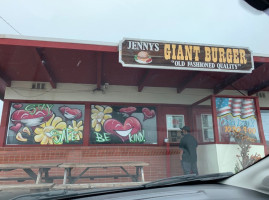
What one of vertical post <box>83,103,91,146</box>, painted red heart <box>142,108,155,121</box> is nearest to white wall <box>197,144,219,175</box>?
painted red heart <box>142,108,155,121</box>

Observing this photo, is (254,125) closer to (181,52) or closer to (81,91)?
(181,52)

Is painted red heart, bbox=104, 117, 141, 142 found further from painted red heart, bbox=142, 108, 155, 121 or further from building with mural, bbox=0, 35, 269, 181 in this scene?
painted red heart, bbox=142, 108, 155, 121

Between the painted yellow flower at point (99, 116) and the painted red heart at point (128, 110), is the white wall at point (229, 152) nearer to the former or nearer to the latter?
the painted red heart at point (128, 110)

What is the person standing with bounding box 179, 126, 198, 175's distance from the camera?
6.05 metres

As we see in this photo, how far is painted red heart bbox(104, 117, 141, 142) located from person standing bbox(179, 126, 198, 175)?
67.4 inches

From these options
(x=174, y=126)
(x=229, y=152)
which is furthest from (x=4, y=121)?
(x=229, y=152)

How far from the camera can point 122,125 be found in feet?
25.6

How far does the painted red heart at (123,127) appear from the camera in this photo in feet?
25.2

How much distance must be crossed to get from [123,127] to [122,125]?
71 millimetres

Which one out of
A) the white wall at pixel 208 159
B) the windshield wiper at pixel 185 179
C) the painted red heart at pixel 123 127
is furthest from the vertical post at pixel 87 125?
the windshield wiper at pixel 185 179

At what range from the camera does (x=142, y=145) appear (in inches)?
301

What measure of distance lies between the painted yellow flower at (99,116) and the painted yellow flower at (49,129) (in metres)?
0.93

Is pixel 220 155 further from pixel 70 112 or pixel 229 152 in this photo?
pixel 70 112

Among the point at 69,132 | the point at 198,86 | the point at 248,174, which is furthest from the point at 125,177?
the point at 198,86
